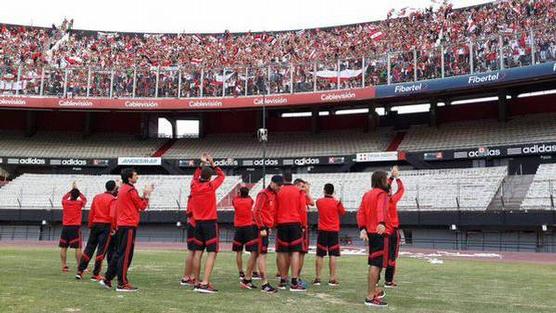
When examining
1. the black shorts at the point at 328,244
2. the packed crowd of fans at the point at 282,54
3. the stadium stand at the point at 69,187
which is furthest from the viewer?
the stadium stand at the point at 69,187

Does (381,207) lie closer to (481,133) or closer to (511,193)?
(511,193)

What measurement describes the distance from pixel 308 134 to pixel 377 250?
3552 centimetres

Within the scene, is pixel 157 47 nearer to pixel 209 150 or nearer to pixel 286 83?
pixel 209 150

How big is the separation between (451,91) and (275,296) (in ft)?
95.0

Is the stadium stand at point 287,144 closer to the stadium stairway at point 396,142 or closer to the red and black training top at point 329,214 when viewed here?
the stadium stairway at point 396,142

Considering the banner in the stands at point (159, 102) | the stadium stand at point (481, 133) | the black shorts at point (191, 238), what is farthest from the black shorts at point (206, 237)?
the banner in the stands at point (159, 102)

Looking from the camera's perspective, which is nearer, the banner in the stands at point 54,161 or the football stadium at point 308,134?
the football stadium at point 308,134

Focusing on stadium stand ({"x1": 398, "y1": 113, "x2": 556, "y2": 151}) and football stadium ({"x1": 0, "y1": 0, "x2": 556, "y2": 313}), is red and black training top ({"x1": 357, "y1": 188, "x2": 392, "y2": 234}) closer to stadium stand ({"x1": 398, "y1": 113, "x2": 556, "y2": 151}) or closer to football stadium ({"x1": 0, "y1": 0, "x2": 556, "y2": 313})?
football stadium ({"x1": 0, "y1": 0, "x2": 556, "y2": 313})

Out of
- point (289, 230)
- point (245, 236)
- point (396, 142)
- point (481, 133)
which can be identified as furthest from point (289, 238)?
point (396, 142)

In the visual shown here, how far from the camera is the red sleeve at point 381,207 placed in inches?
297

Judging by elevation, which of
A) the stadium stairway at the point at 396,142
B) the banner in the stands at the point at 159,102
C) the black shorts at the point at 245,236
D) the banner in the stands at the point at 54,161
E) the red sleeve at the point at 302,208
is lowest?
the black shorts at the point at 245,236

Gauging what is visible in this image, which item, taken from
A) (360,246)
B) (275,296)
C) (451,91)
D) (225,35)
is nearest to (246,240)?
(275,296)

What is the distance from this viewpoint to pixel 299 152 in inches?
1583

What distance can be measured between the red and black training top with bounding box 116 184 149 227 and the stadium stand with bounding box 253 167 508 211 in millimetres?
22719
